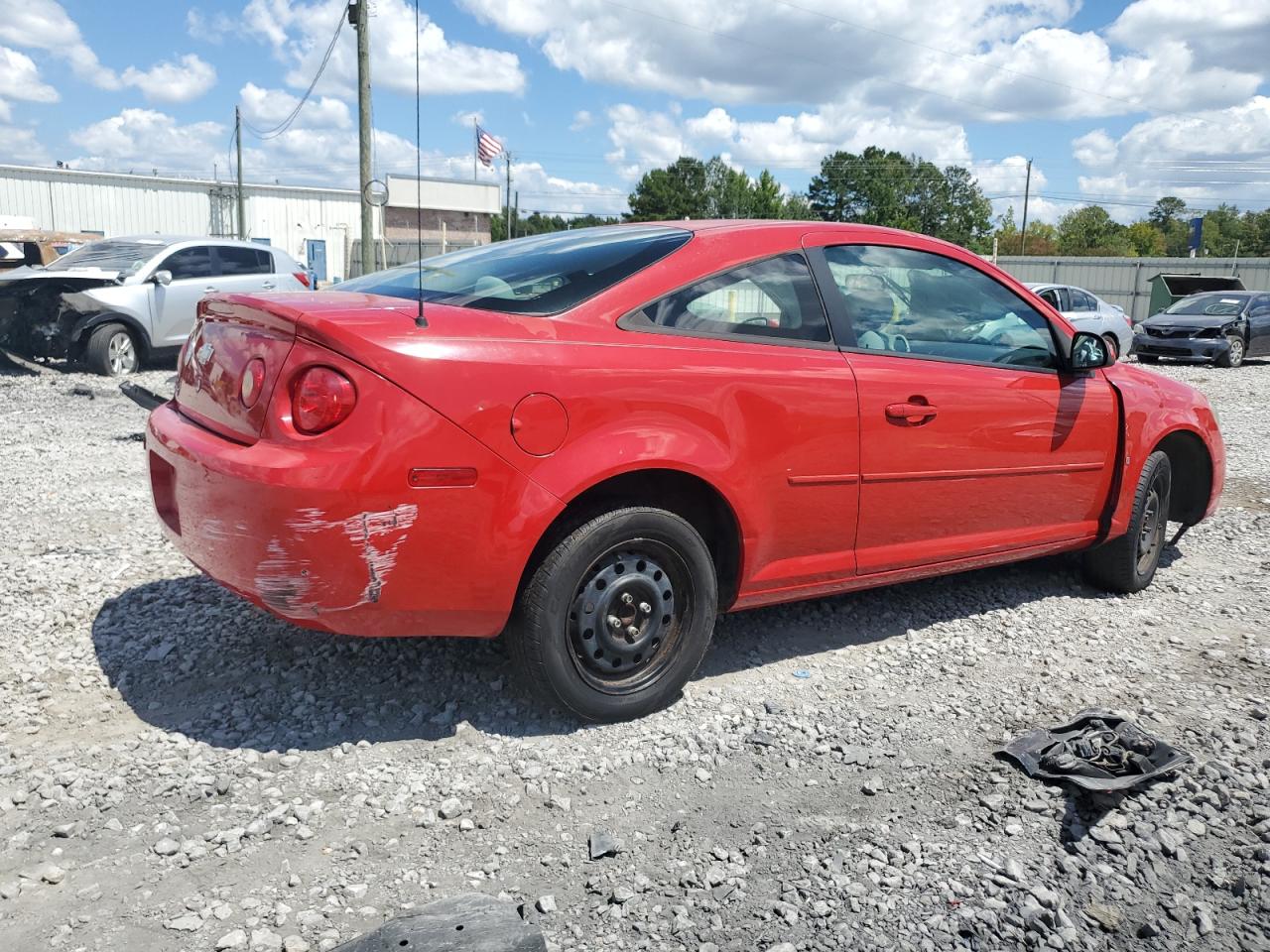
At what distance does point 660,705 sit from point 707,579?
18.2 inches

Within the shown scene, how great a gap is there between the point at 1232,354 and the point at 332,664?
1983 centimetres

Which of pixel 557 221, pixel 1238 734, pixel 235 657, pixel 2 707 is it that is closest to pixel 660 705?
pixel 235 657

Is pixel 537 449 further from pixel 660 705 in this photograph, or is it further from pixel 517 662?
pixel 660 705

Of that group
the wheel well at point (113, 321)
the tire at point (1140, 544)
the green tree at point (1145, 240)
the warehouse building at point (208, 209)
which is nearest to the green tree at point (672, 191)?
the warehouse building at point (208, 209)

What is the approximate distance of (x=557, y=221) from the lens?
245ft

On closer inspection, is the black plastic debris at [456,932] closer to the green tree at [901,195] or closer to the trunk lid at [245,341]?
the trunk lid at [245,341]

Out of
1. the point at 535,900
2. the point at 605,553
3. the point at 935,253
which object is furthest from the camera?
the point at 935,253

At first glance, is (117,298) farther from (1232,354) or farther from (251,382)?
(1232,354)

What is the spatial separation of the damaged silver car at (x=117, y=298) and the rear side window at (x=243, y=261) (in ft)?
0.04

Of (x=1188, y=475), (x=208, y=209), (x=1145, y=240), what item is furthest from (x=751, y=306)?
(x=1145, y=240)

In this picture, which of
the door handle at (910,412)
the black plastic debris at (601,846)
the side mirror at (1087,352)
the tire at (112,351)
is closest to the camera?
the black plastic debris at (601,846)

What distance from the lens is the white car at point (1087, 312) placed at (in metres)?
17.8

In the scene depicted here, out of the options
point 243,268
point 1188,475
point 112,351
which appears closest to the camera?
point 1188,475

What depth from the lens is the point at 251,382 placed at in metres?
3.01
